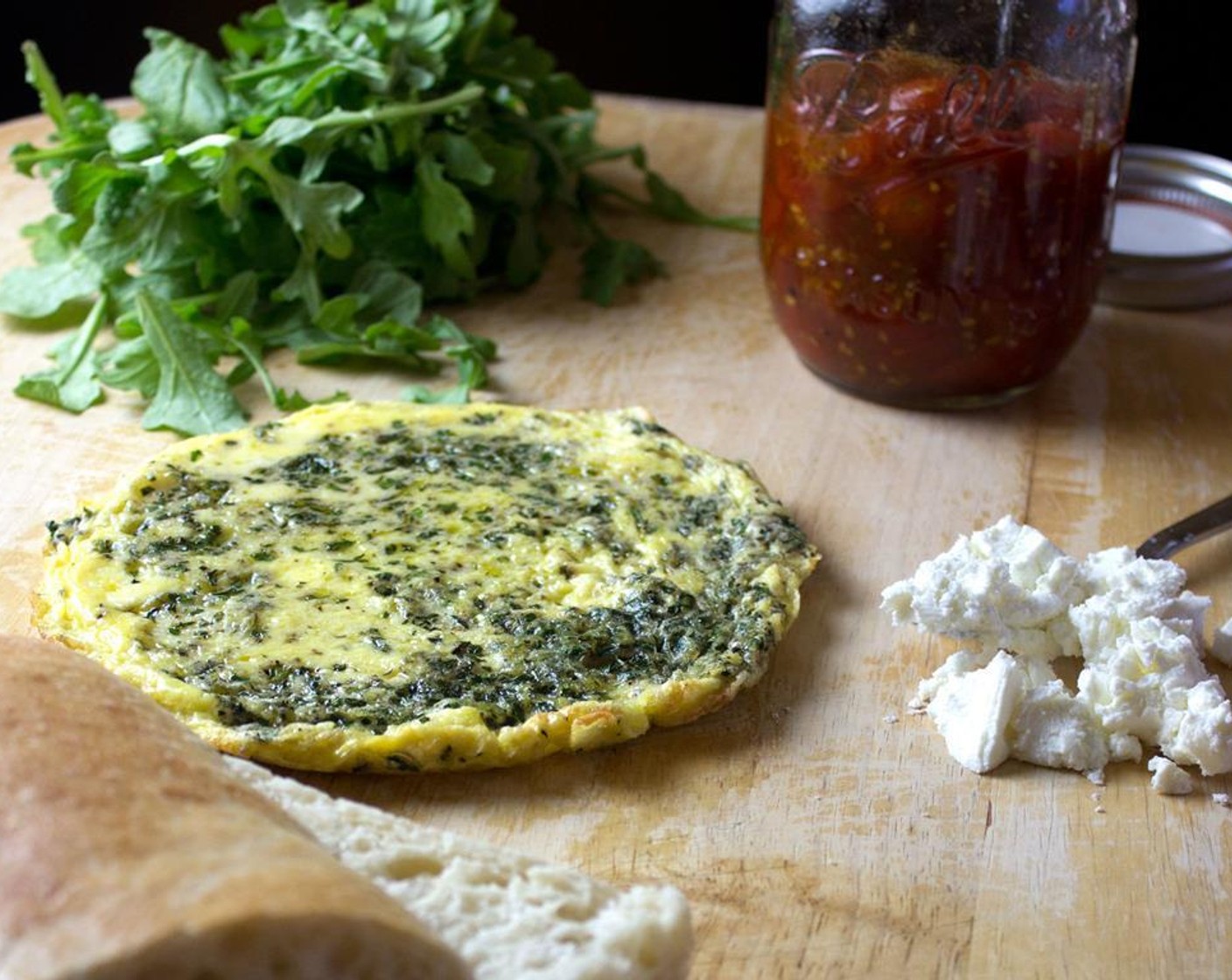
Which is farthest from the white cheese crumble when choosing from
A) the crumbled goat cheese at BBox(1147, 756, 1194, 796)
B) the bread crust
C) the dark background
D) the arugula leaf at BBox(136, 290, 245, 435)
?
the dark background

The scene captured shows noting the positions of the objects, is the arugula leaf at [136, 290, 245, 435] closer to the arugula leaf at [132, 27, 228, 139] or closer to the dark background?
the arugula leaf at [132, 27, 228, 139]

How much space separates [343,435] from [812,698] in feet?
3.36

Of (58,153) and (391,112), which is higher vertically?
(391,112)

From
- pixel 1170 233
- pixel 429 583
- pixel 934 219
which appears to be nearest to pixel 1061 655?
pixel 934 219

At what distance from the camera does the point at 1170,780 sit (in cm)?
237

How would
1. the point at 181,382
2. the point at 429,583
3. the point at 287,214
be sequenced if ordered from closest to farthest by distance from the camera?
the point at 429,583, the point at 181,382, the point at 287,214

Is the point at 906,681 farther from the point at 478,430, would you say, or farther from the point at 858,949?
the point at 478,430

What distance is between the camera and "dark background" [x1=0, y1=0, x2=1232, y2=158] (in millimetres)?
6293

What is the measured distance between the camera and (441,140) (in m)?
3.80

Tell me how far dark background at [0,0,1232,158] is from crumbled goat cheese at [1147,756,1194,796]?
14.9 feet

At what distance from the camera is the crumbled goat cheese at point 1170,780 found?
7.79ft

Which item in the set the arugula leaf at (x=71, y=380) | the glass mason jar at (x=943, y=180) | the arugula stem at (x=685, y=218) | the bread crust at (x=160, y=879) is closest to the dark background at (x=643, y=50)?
the arugula stem at (x=685, y=218)

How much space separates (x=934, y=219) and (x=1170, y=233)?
1328 millimetres

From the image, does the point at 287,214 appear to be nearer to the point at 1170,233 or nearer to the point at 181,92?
the point at 181,92
